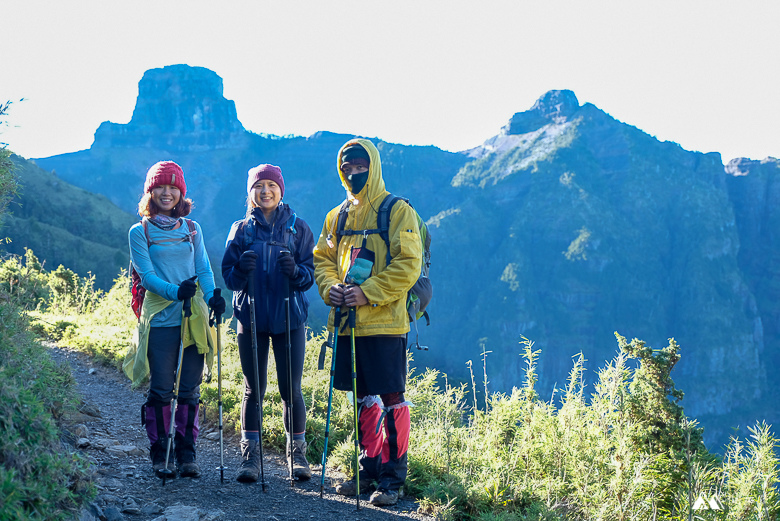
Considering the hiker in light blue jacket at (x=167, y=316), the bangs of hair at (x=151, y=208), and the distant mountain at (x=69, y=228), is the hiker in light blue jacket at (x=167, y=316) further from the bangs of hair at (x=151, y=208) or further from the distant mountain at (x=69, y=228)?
the distant mountain at (x=69, y=228)

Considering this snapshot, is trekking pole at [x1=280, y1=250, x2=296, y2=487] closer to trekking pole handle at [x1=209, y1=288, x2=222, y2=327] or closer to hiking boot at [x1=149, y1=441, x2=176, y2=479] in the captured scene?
trekking pole handle at [x1=209, y1=288, x2=222, y2=327]

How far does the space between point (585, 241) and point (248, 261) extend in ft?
493

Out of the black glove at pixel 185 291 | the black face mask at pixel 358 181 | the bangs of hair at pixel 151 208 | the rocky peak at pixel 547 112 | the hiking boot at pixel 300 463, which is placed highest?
the rocky peak at pixel 547 112

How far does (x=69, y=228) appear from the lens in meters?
60.7

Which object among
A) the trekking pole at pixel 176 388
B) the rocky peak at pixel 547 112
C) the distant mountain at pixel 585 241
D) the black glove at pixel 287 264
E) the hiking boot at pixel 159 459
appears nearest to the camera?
the trekking pole at pixel 176 388

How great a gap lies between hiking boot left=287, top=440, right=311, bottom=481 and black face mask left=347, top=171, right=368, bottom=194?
6.29 feet

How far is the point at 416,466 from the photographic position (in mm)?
4145

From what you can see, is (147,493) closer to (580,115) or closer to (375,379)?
(375,379)

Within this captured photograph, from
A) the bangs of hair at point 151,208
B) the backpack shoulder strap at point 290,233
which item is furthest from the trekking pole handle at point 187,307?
the backpack shoulder strap at point 290,233

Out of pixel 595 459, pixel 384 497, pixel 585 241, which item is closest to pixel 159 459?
pixel 384 497

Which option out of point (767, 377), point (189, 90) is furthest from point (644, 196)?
point (189, 90)

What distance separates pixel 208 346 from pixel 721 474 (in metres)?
3.73

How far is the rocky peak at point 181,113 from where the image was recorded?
191 meters

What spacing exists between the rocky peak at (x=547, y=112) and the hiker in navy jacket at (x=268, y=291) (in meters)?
195
